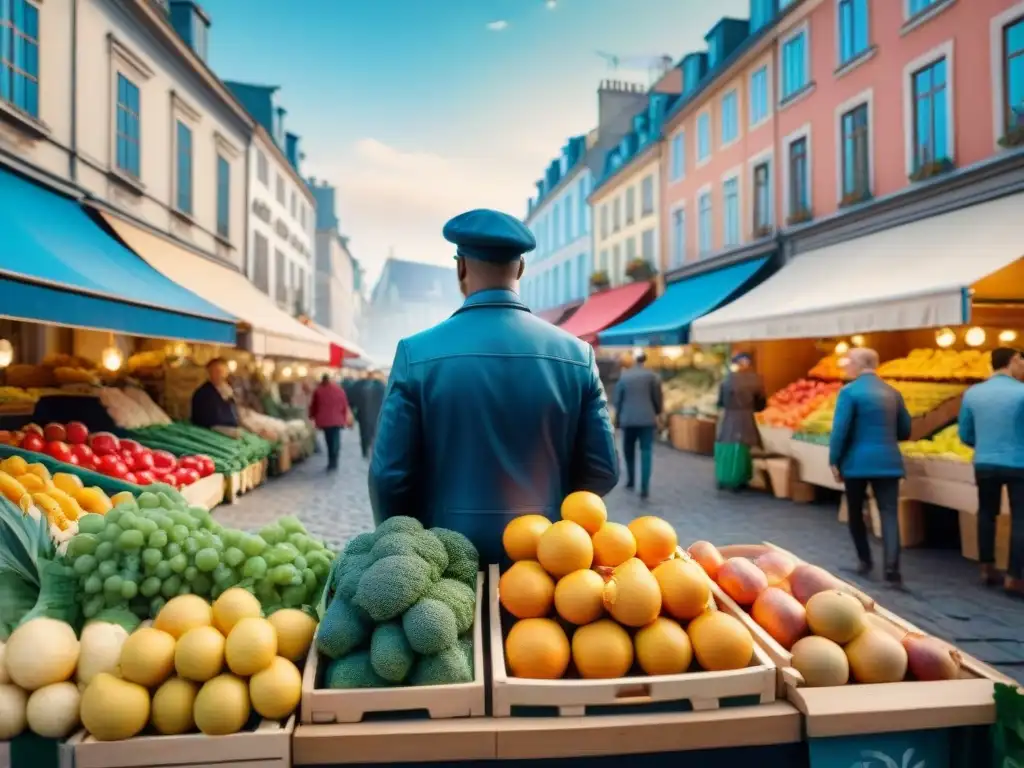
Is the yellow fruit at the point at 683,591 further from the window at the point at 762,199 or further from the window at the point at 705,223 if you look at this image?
the window at the point at 705,223

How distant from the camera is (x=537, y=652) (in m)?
1.86

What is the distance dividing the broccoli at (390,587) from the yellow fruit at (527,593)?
11.5 inches

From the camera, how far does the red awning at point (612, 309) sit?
68.3ft

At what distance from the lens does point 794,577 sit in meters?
2.53

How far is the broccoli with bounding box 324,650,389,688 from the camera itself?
1.79 m

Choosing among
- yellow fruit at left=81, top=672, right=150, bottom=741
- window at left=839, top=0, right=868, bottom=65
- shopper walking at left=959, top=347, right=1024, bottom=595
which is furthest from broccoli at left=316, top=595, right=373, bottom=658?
window at left=839, top=0, right=868, bottom=65

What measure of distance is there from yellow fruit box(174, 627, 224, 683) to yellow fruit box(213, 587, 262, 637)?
11cm

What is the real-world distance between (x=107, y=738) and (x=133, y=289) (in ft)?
21.4

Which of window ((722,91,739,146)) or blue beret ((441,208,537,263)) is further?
window ((722,91,739,146))

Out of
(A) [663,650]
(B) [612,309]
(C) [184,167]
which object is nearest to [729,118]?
(B) [612,309]

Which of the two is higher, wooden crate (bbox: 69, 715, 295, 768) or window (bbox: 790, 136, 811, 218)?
window (bbox: 790, 136, 811, 218)

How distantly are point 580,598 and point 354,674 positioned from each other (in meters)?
0.67

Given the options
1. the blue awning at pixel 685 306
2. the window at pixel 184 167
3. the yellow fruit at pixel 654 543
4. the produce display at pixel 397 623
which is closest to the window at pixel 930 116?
the blue awning at pixel 685 306

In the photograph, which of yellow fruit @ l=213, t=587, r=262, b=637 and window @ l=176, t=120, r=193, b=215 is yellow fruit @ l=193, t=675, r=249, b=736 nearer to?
yellow fruit @ l=213, t=587, r=262, b=637
